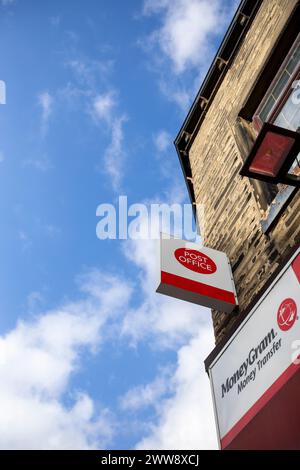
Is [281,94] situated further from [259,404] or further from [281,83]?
[259,404]

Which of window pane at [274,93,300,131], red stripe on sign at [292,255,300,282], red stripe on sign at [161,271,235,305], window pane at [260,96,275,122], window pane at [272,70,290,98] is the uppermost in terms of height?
window pane at [272,70,290,98]

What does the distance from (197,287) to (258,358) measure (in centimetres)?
164

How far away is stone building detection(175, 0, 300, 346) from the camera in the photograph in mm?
5727

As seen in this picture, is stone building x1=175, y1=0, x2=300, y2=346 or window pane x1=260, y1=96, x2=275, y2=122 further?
window pane x1=260, y1=96, x2=275, y2=122

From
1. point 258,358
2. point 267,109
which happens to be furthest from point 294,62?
point 258,358

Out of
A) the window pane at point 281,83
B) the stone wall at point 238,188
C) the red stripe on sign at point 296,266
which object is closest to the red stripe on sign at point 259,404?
the red stripe on sign at point 296,266

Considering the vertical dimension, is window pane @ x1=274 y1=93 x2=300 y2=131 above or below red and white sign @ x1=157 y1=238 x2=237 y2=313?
above

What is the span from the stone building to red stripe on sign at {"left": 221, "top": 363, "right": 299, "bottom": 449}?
108 cm

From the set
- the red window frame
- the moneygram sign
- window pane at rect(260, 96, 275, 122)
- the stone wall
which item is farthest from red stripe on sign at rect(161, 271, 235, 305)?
window pane at rect(260, 96, 275, 122)

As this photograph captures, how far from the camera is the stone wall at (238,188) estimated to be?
5672mm

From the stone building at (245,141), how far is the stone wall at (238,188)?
2 centimetres

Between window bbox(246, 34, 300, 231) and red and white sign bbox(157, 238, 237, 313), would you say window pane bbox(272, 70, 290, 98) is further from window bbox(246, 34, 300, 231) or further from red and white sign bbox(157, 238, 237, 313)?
red and white sign bbox(157, 238, 237, 313)

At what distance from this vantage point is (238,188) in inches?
294

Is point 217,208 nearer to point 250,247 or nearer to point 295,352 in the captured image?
point 250,247
